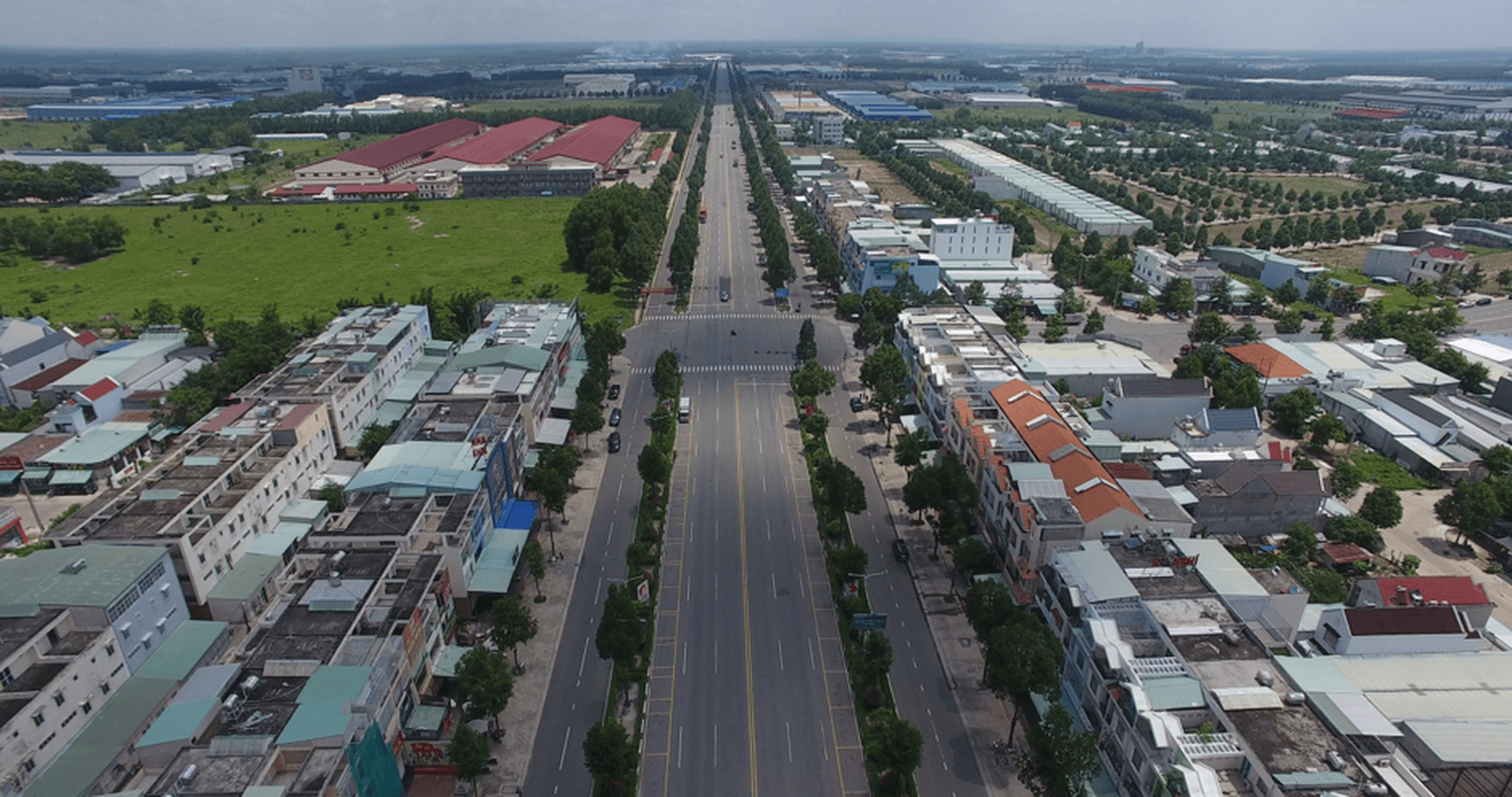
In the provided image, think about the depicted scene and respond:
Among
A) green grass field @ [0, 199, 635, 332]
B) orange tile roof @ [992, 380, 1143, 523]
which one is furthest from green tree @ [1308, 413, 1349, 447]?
green grass field @ [0, 199, 635, 332]

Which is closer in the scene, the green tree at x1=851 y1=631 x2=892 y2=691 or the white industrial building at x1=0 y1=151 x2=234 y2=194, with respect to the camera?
the green tree at x1=851 y1=631 x2=892 y2=691

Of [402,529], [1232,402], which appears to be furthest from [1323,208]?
[402,529]

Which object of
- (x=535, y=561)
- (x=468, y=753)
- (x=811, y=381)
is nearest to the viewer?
(x=468, y=753)

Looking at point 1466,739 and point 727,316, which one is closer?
point 1466,739

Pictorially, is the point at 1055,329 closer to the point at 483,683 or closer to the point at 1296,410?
the point at 1296,410

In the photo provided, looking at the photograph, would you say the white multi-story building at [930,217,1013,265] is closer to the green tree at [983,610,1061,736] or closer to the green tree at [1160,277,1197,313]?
the green tree at [1160,277,1197,313]

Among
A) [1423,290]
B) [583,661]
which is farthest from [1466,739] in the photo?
[1423,290]

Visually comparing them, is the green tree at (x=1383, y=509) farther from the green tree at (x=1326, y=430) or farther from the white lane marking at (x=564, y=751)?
the white lane marking at (x=564, y=751)
